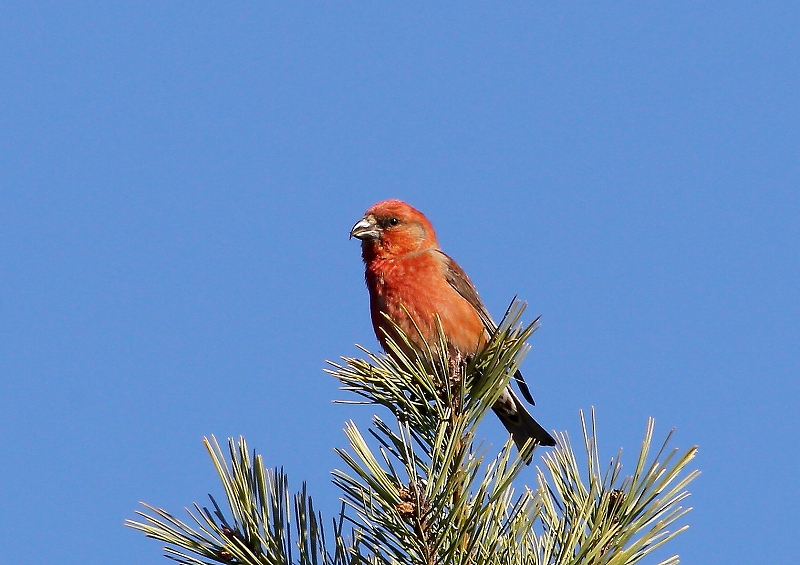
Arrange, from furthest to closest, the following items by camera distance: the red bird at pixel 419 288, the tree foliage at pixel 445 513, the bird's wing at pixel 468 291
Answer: the bird's wing at pixel 468 291 → the red bird at pixel 419 288 → the tree foliage at pixel 445 513

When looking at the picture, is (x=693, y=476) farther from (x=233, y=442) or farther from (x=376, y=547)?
(x=233, y=442)

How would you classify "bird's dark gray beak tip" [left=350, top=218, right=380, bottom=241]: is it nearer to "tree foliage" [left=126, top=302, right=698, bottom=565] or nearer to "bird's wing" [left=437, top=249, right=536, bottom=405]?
"bird's wing" [left=437, top=249, right=536, bottom=405]

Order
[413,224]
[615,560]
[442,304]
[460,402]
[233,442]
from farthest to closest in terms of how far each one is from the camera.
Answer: [413,224], [442,304], [460,402], [233,442], [615,560]

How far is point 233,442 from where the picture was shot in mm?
2521

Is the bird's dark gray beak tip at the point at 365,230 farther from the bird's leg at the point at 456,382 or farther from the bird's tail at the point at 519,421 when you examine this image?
the bird's leg at the point at 456,382

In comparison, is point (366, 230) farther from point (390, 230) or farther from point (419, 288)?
point (419, 288)

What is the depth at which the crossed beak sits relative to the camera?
5711mm

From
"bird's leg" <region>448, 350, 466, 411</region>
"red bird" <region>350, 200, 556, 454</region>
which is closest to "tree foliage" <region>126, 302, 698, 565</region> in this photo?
"bird's leg" <region>448, 350, 466, 411</region>

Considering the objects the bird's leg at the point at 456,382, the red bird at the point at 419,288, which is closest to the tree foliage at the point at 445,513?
the bird's leg at the point at 456,382

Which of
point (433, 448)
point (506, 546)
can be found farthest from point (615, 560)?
point (433, 448)

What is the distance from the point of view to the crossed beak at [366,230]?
571cm

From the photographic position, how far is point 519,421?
529cm

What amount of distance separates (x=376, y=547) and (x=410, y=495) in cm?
Answer: 17

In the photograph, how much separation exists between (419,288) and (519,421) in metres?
1.00
